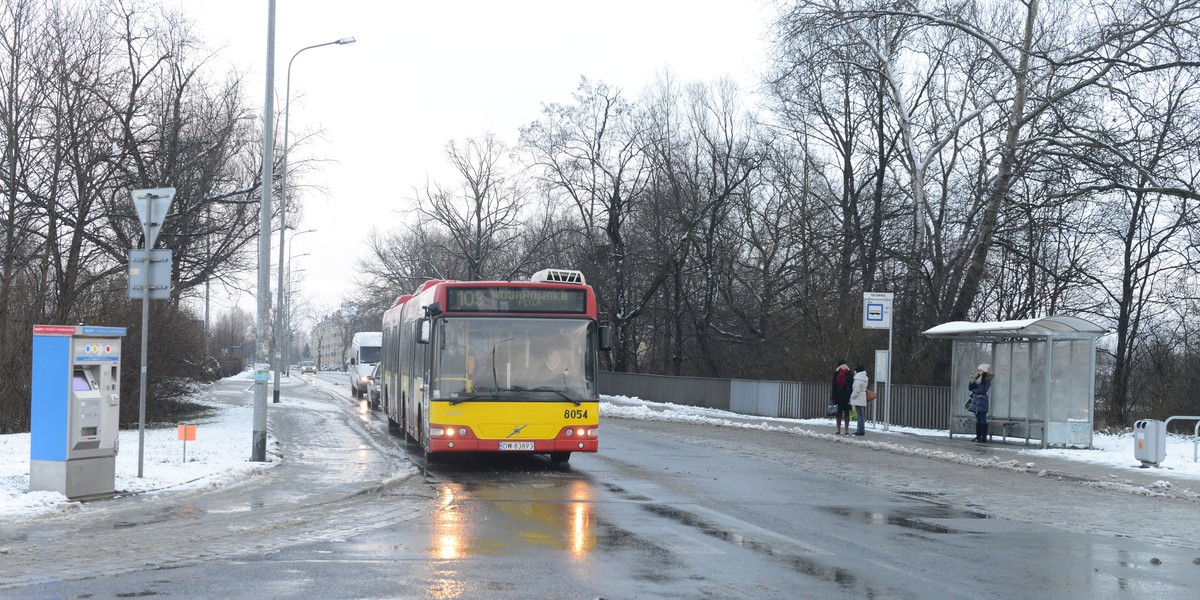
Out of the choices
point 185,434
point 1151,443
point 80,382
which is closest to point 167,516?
point 80,382

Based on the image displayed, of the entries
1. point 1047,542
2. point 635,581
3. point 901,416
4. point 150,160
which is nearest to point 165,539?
point 635,581

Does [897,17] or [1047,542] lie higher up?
[897,17]

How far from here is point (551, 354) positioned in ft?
55.4

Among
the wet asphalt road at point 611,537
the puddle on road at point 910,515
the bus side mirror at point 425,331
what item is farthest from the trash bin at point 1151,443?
the bus side mirror at point 425,331

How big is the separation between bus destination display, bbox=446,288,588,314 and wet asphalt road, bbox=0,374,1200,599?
95.4 inches

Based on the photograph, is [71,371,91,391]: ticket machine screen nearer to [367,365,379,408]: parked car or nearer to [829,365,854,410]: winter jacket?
[829,365,854,410]: winter jacket

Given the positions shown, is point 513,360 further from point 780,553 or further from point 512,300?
point 780,553

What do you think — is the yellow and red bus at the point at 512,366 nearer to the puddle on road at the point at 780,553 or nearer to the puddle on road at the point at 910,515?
the puddle on road at the point at 780,553

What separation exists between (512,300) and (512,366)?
3.32ft

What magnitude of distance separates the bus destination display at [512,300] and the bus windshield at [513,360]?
19cm

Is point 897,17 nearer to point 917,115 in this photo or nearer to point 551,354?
point 917,115

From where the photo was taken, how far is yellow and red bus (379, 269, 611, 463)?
1655 cm

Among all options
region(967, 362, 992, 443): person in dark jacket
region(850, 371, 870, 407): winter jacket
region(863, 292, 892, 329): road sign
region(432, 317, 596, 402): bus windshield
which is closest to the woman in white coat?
region(850, 371, 870, 407): winter jacket

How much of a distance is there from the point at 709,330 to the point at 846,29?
18.6 meters
